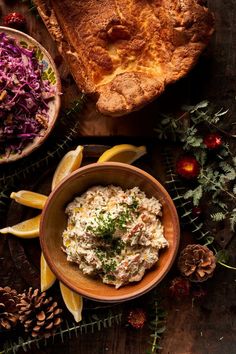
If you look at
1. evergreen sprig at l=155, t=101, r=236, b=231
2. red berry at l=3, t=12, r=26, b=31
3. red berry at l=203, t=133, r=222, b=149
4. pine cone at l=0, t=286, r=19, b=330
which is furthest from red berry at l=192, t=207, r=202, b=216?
red berry at l=3, t=12, r=26, b=31

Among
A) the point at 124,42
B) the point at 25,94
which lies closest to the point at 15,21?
the point at 25,94

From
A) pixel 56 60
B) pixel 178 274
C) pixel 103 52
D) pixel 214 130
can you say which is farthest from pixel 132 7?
pixel 178 274

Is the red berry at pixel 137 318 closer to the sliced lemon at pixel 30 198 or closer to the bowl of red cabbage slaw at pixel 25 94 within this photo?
the sliced lemon at pixel 30 198

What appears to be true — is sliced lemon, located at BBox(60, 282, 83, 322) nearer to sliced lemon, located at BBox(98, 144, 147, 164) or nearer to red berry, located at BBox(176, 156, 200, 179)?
sliced lemon, located at BBox(98, 144, 147, 164)

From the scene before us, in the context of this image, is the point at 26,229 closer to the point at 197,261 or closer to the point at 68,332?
the point at 68,332

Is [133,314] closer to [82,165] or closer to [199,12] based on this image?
[82,165]

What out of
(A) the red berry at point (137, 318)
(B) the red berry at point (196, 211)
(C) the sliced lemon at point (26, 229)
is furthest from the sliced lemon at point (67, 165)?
(A) the red berry at point (137, 318)
